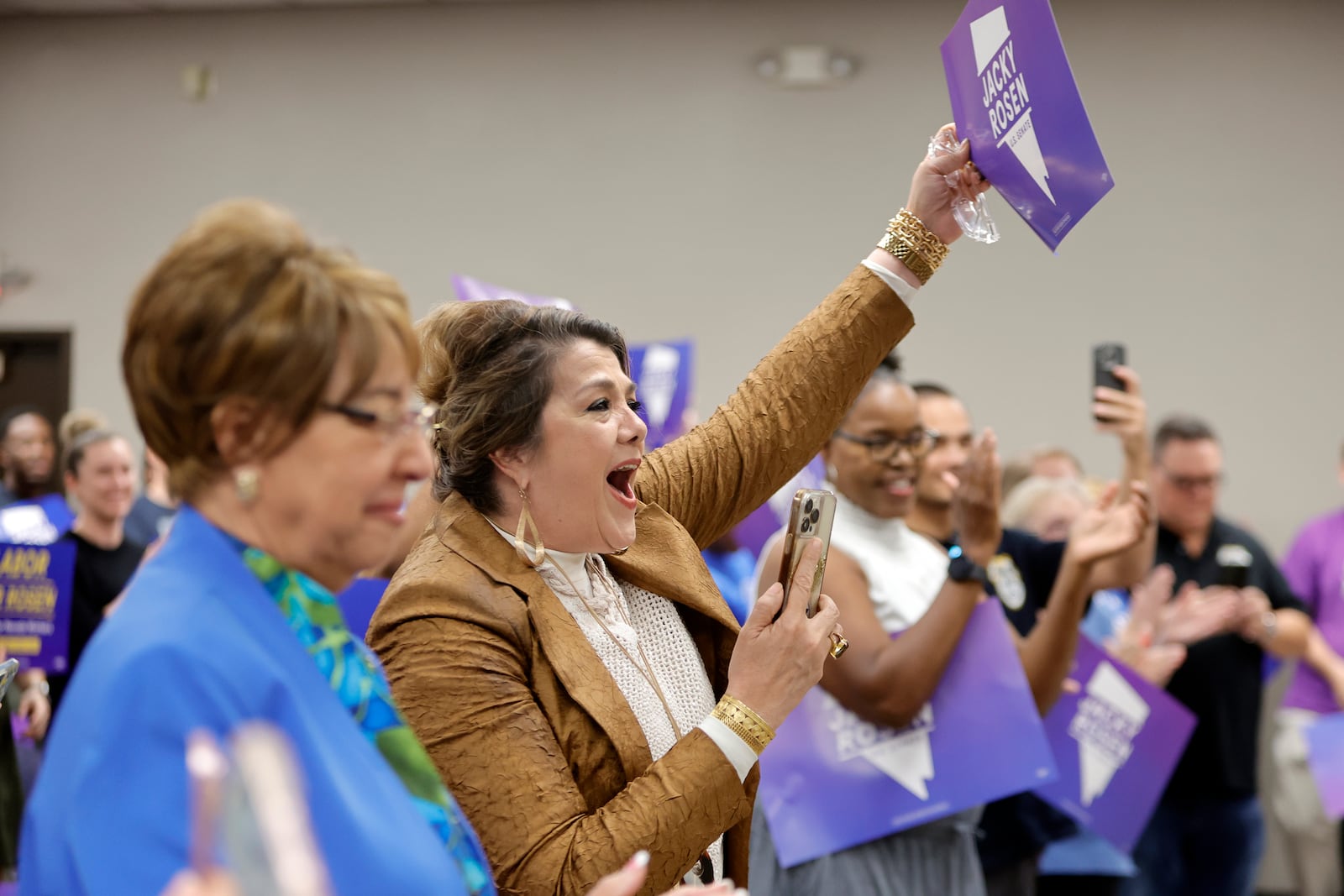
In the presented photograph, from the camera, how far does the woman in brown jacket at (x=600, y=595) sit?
4.35ft

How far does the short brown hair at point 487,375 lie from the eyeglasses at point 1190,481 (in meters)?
2.88

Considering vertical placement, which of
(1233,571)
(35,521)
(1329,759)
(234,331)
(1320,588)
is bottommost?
(35,521)

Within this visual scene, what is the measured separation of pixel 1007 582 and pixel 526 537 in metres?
1.77

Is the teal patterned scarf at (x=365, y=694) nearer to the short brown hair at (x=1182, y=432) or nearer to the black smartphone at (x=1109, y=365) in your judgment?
the black smartphone at (x=1109, y=365)

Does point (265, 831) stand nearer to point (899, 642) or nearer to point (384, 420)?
point (384, 420)

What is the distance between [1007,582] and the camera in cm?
306

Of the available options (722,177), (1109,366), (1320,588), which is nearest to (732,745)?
(1109,366)

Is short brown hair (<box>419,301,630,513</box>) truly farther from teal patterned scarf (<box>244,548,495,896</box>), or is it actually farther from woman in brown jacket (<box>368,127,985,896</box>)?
teal patterned scarf (<box>244,548,495,896</box>)

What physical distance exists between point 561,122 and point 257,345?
6.12 m

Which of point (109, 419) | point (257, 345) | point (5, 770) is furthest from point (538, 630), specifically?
point (109, 419)

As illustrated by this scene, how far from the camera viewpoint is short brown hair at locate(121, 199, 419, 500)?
0.95 metres

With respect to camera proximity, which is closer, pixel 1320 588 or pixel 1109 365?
pixel 1109 365

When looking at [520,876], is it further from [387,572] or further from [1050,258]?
[1050,258]

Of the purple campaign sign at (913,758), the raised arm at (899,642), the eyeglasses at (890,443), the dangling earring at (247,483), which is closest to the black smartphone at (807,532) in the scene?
the dangling earring at (247,483)
